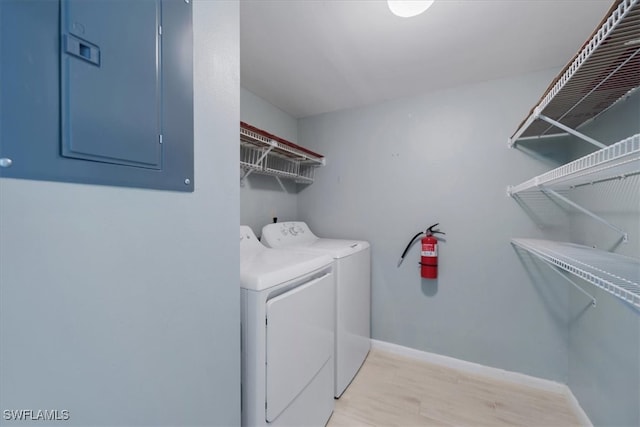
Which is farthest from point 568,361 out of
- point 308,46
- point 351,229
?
point 308,46

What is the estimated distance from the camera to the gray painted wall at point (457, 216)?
186 centimetres

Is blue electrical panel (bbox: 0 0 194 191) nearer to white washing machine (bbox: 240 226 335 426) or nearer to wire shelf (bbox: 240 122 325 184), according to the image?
white washing machine (bbox: 240 226 335 426)

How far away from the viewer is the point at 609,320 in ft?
4.31

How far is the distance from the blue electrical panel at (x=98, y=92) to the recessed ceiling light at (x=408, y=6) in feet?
3.34

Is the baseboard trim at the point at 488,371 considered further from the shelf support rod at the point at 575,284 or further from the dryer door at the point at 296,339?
the dryer door at the point at 296,339

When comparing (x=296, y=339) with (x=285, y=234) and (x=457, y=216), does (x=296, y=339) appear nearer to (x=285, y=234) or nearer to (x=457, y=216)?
(x=285, y=234)

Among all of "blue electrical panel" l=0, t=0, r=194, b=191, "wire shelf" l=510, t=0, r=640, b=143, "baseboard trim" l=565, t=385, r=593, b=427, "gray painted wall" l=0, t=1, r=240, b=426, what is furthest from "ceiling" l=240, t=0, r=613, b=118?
"baseboard trim" l=565, t=385, r=593, b=427

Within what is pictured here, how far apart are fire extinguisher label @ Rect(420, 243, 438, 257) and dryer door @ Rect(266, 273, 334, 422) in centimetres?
103

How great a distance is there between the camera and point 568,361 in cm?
178

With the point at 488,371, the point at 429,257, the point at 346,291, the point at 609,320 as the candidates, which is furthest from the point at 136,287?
the point at 488,371

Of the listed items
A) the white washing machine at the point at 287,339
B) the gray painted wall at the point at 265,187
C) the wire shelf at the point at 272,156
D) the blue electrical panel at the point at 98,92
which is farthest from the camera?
the gray painted wall at the point at 265,187

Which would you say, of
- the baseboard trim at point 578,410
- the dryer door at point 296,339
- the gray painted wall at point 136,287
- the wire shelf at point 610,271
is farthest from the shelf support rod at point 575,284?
the gray painted wall at point 136,287

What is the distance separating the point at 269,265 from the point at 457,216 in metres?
1.74

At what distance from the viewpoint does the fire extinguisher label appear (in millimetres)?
2074
